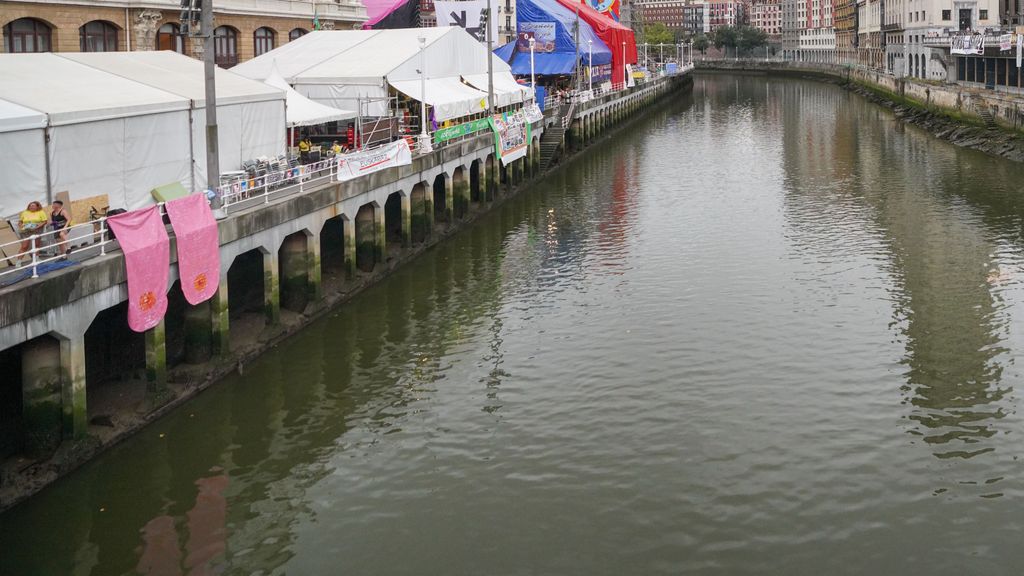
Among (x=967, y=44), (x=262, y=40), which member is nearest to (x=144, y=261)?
(x=262, y=40)

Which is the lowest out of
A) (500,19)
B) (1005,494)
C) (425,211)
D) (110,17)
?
(1005,494)

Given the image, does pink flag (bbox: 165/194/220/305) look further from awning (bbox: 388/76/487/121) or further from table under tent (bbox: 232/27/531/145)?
awning (bbox: 388/76/487/121)

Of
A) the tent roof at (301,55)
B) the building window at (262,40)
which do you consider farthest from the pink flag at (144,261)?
the building window at (262,40)

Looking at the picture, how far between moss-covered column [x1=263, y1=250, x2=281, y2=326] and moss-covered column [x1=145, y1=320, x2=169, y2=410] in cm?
557

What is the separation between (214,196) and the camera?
27.6 m

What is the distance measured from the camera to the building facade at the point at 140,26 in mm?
45562

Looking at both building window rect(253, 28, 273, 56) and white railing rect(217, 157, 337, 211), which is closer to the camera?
white railing rect(217, 157, 337, 211)

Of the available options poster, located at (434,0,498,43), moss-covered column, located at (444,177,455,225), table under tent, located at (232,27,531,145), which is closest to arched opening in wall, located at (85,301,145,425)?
table under tent, located at (232,27,531,145)

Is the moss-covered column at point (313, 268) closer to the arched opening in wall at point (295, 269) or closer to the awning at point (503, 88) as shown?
the arched opening in wall at point (295, 269)

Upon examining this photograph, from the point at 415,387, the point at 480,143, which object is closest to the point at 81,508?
the point at 415,387

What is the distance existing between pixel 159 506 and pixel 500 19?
388ft

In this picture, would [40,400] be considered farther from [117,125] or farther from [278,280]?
[278,280]

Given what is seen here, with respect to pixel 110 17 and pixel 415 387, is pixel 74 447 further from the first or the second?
pixel 110 17

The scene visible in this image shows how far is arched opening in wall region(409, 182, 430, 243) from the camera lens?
143ft
